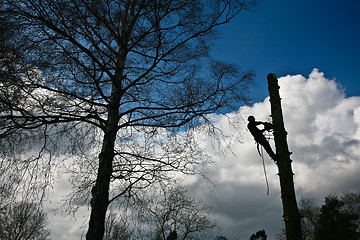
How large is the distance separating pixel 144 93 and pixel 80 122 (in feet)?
5.50

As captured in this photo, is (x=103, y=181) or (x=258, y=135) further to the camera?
(x=103, y=181)

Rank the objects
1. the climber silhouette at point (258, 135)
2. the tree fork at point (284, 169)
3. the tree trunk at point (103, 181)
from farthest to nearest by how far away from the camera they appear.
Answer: the climber silhouette at point (258, 135), the tree trunk at point (103, 181), the tree fork at point (284, 169)

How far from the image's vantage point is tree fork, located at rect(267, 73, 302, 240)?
3646 millimetres

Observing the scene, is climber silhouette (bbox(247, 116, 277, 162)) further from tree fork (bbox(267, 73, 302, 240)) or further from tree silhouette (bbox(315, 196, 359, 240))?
tree silhouette (bbox(315, 196, 359, 240))

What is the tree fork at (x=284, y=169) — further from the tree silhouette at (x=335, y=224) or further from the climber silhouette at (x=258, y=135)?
the tree silhouette at (x=335, y=224)

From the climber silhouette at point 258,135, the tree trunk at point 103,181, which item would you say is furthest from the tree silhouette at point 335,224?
the tree trunk at point 103,181

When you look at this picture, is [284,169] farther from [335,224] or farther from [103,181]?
[335,224]

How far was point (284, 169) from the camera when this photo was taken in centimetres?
399

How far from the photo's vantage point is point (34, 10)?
4.37m

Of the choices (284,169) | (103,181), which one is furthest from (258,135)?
(103,181)

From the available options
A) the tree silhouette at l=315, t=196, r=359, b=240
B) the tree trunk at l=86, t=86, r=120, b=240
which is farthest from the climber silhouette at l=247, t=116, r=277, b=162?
the tree silhouette at l=315, t=196, r=359, b=240

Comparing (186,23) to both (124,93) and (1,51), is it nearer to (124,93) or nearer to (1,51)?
(124,93)

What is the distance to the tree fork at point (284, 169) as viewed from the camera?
A: 3.65 meters

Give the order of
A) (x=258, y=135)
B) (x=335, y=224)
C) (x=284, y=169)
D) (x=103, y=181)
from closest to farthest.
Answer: (x=284, y=169) < (x=258, y=135) < (x=103, y=181) < (x=335, y=224)
